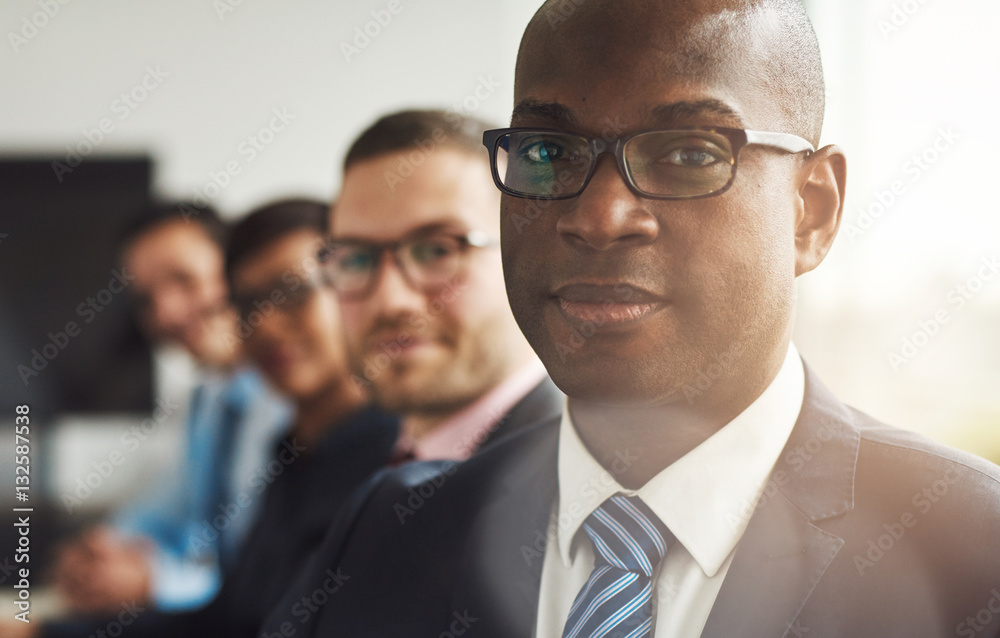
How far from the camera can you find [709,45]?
57 centimetres

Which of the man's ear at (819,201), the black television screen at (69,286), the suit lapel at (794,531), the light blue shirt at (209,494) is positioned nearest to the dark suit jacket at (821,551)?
the suit lapel at (794,531)

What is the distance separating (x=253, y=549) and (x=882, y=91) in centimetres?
102

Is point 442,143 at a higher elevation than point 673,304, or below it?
higher

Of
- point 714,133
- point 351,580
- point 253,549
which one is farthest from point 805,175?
point 253,549

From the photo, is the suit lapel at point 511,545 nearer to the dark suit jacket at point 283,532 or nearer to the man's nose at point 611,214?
the dark suit jacket at point 283,532

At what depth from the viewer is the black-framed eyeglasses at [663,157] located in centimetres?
58

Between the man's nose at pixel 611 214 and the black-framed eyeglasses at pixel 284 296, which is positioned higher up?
the man's nose at pixel 611 214

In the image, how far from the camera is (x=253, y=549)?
3.66ft

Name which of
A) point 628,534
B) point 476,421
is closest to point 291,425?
point 476,421

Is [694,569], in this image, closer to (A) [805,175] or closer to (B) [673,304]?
(B) [673,304]

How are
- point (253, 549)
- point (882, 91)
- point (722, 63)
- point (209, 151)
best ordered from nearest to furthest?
point (722, 63), point (882, 91), point (253, 549), point (209, 151)

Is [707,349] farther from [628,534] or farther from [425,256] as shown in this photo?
[425,256]

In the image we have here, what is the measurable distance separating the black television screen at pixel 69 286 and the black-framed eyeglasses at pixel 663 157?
88cm

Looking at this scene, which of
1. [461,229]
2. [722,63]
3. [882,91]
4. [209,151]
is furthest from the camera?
[209,151]
